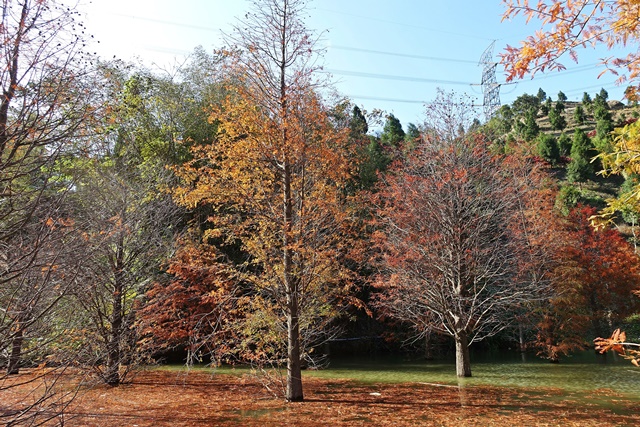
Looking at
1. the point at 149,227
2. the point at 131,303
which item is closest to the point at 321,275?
the point at 131,303

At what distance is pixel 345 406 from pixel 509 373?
25.2 feet

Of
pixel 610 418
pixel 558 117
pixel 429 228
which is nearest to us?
pixel 610 418

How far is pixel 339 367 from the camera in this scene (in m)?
15.8

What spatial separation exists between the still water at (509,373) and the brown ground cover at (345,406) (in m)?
1.16

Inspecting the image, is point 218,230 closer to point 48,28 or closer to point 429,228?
point 48,28

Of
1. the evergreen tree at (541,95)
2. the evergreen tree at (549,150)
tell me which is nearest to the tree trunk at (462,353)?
the evergreen tree at (549,150)

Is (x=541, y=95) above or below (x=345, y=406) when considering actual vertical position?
above

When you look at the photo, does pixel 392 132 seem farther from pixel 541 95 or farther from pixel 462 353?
pixel 541 95

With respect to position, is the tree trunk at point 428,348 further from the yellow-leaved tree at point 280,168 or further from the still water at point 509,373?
the yellow-leaved tree at point 280,168

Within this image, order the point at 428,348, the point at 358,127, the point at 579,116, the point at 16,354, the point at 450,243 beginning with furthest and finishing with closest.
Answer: the point at 579,116, the point at 358,127, the point at 428,348, the point at 450,243, the point at 16,354

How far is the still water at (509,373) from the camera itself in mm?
10875

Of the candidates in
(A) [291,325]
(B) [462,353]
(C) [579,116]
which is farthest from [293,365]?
(C) [579,116]

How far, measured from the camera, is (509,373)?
13477 millimetres

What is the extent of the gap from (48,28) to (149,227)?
30.2 feet
